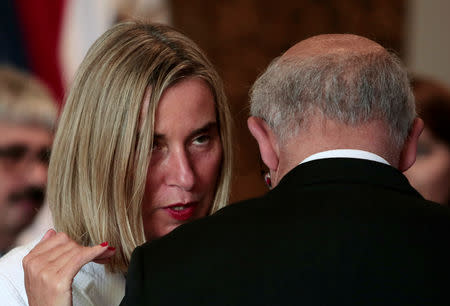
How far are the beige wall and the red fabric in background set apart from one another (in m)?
2.79

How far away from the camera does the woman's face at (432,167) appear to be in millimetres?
3066

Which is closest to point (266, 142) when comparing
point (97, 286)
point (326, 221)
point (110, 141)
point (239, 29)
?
point (326, 221)

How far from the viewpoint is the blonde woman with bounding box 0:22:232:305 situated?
1.87 m

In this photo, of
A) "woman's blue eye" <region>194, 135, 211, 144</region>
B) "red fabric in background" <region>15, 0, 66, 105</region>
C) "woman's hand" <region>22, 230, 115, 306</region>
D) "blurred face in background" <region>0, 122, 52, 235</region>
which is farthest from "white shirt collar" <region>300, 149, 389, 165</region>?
"red fabric in background" <region>15, 0, 66, 105</region>

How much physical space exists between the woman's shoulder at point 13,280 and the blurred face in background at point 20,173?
5.53 ft

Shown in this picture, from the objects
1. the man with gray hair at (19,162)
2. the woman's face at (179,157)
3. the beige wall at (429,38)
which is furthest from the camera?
the beige wall at (429,38)

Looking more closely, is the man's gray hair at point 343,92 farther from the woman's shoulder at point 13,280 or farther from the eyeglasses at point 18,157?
the eyeglasses at point 18,157

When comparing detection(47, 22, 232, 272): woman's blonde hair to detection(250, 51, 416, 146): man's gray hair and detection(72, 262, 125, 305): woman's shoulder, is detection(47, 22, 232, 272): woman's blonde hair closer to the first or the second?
detection(72, 262, 125, 305): woman's shoulder

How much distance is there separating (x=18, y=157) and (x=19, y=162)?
0.08ft

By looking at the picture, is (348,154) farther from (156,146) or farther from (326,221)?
(156,146)

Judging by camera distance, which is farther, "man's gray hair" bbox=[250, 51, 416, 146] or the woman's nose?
the woman's nose

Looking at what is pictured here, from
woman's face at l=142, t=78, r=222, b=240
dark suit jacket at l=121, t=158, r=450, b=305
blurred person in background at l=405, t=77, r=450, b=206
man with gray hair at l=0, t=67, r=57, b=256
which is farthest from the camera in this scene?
man with gray hair at l=0, t=67, r=57, b=256

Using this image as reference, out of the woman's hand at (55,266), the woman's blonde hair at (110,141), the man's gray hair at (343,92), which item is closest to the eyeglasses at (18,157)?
the woman's blonde hair at (110,141)

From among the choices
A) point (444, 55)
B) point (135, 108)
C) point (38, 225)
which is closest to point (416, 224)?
point (135, 108)
